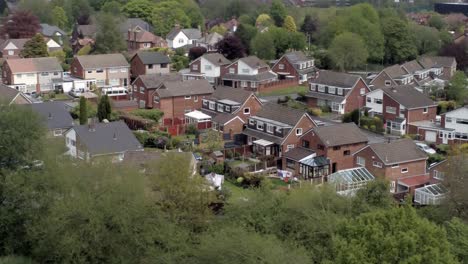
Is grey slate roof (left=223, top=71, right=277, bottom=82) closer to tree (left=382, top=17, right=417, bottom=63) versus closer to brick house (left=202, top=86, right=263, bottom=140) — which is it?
brick house (left=202, top=86, right=263, bottom=140)

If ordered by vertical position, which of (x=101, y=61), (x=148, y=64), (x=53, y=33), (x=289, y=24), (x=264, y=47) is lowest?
(x=148, y=64)

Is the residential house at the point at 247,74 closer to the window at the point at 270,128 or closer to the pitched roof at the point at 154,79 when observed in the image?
the pitched roof at the point at 154,79

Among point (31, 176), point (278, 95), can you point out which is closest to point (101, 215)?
point (31, 176)

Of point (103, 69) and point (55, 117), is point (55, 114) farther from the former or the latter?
point (103, 69)

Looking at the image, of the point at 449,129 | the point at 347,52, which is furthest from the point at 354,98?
the point at 347,52

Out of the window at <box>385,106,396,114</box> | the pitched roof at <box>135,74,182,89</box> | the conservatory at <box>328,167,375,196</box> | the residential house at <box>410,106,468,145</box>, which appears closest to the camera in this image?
the conservatory at <box>328,167,375,196</box>

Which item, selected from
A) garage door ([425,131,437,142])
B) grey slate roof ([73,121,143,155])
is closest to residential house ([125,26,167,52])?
grey slate roof ([73,121,143,155])
